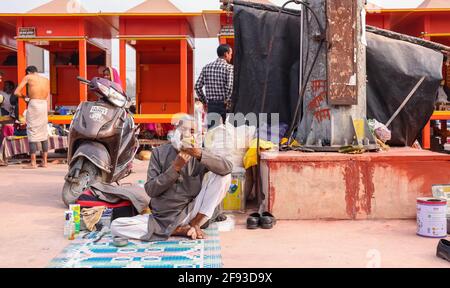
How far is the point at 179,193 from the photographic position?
3953 mm

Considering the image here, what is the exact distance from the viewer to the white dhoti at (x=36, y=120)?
29.0 feet

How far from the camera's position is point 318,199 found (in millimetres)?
4672

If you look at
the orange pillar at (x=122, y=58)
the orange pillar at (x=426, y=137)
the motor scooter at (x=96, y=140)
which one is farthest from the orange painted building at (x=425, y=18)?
the motor scooter at (x=96, y=140)

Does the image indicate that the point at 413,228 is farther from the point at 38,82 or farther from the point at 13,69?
the point at 13,69

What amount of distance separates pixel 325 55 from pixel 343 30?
1.01 ft

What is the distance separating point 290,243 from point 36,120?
6.50m

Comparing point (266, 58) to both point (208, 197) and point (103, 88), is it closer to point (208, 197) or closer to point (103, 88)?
point (103, 88)

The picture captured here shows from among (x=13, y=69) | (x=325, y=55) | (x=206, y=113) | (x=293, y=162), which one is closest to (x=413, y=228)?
(x=293, y=162)

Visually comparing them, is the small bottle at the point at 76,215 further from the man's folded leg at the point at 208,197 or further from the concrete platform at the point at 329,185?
the concrete platform at the point at 329,185

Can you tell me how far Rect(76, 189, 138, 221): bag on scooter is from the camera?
4352mm

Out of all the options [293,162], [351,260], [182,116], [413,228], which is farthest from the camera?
[293,162]

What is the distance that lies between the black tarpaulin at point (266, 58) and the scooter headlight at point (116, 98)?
1.52 metres

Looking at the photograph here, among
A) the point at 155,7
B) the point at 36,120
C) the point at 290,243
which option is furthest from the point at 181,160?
the point at 155,7

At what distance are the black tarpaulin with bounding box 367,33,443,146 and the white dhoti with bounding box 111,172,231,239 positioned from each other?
3.05 meters
